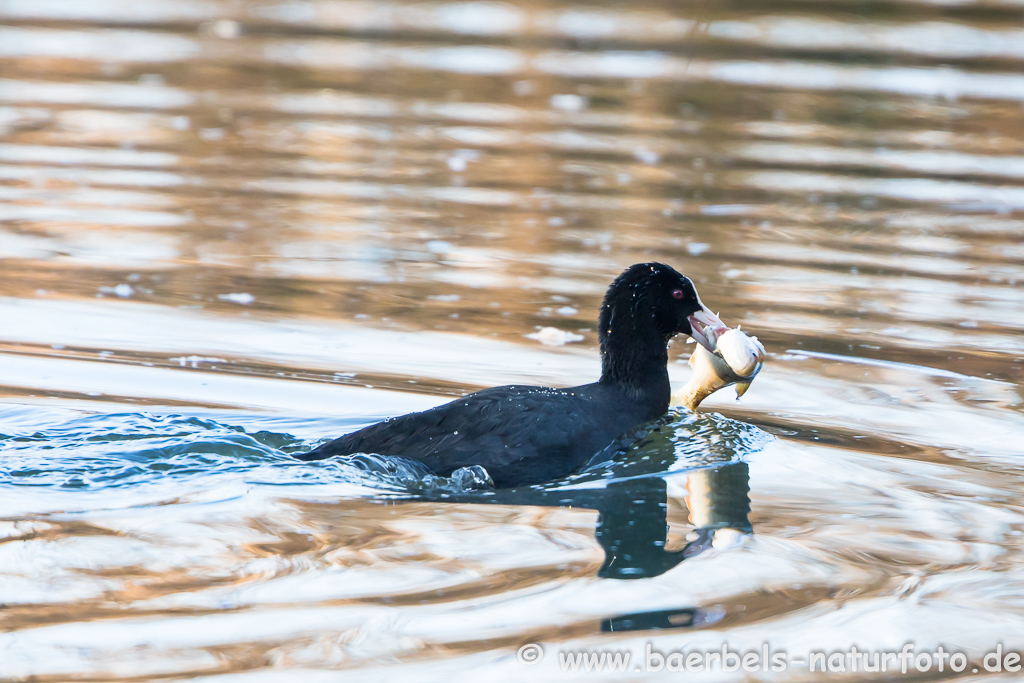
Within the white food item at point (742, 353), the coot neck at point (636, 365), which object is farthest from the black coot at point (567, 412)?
the white food item at point (742, 353)

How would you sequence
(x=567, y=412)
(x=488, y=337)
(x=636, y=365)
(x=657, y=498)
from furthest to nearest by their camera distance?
(x=488, y=337), (x=636, y=365), (x=567, y=412), (x=657, y=498)

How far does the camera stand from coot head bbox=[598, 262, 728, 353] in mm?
6168

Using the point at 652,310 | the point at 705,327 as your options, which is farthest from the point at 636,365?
the point at 705,327

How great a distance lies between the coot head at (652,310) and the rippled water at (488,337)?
1.56ft

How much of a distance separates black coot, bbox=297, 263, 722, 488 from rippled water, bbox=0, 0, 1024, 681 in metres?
0.14

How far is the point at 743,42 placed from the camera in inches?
644

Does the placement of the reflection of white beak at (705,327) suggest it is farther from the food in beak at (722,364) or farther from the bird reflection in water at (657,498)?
the bird reflection in water at (657,498)

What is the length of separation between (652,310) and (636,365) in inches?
10.9

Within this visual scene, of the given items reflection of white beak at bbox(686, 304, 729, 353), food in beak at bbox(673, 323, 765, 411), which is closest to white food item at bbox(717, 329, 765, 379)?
food in beak at bbox(673, 323, 765, 411)

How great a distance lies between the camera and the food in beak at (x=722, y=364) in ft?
19.5

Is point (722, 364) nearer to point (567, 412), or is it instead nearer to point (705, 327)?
point (705, 327)

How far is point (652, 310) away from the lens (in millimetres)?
6188

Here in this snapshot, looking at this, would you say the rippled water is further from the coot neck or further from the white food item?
the white food item

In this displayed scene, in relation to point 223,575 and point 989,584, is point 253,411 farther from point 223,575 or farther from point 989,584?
point 989,584
